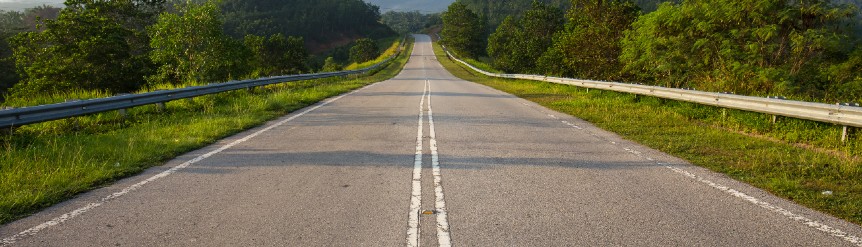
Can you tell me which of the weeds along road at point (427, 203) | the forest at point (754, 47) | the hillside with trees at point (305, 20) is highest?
the hillside with trees at point (305, 20)

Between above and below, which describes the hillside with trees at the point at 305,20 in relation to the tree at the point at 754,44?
above

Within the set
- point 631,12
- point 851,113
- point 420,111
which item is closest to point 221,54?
point 420,111

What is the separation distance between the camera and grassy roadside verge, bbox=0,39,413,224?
525cm

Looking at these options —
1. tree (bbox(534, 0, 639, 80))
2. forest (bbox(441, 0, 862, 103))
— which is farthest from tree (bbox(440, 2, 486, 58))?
forest (bbox(441, 0, 862, 103))

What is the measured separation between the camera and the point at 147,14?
44.5 meters

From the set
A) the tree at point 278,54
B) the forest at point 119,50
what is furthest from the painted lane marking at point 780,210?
the tree at point 278,54

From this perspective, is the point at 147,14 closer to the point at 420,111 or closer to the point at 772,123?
the point at 420,111

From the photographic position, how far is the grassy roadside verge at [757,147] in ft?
17.6

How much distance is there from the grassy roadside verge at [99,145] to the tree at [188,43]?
14.0m

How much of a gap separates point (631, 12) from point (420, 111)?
2222cm

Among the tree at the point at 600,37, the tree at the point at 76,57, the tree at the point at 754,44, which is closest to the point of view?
the tree at the point at 754,44

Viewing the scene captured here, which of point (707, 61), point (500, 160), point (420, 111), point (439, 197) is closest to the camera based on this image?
point (439, 197)

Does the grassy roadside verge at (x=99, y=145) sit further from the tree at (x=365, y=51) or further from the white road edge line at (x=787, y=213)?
the tree at (x=365, y=51)

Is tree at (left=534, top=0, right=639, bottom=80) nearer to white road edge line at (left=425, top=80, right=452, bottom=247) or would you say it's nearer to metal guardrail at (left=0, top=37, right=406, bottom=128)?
metal guardrail at (left=0, top=37, right=406, bottom=128)
